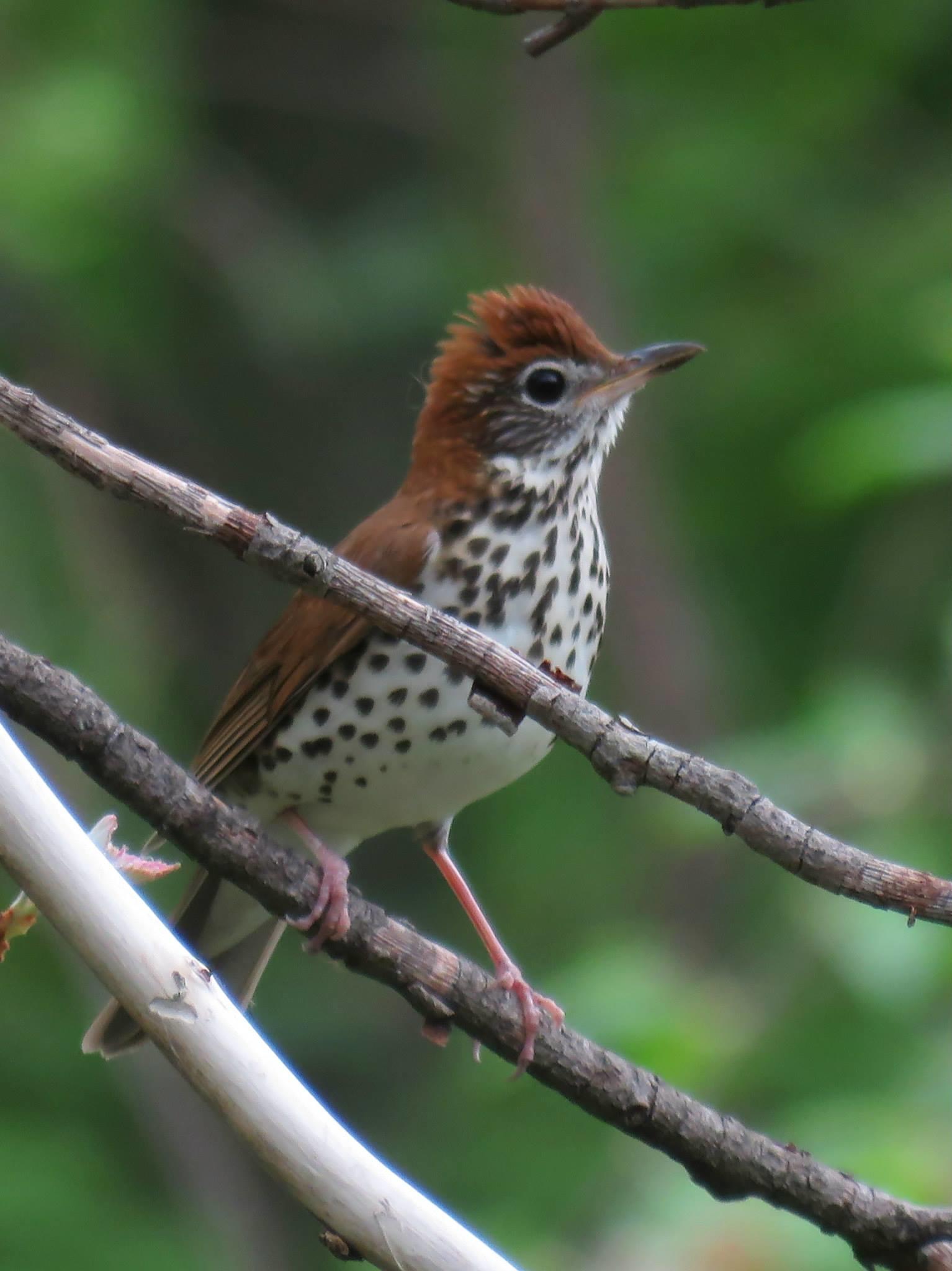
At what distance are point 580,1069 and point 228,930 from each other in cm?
147

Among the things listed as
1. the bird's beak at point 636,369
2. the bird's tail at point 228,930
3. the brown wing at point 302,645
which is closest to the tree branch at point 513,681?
the brown wing at point 302,645

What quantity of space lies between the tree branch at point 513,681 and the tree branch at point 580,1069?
505mm

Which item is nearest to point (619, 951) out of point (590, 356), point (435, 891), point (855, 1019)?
point (855, 1019)

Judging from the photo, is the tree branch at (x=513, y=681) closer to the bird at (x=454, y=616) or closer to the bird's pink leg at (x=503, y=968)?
the bird's pink leg at (x=503, y=968)

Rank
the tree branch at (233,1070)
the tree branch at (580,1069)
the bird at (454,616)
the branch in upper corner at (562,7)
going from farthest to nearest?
the bird at (454,616)
the tree branch at (580,1069)
the branch in upper corner at (562,7)
the tree branch at (233,1070)

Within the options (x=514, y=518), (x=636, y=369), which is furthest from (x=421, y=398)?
(x=514, y=518)

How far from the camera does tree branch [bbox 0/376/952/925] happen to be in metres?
1.91

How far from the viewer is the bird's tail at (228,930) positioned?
385cm

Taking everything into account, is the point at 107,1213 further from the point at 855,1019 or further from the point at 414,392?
the point at 414,392

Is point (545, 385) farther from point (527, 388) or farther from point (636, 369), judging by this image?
point (636, 369)

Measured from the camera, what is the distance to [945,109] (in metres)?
7.30

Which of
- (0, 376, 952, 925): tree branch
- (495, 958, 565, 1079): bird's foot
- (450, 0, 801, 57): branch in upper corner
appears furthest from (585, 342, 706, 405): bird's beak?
(0, 376, 952, 925): tree branch

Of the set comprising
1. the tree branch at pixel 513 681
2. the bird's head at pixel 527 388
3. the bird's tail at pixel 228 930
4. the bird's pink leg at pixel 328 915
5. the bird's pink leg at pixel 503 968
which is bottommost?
the bird's tail at pixel 228 930

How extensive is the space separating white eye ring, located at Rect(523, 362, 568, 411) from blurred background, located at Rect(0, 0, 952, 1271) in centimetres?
89
